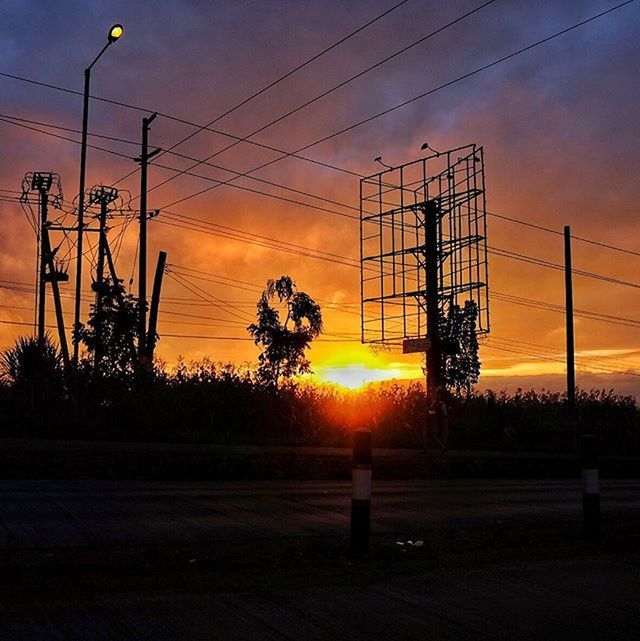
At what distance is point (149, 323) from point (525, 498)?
26.7 meters

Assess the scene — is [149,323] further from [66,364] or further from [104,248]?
[104,248]

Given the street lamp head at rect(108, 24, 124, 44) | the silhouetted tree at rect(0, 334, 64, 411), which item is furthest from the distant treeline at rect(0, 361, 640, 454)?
the street lamp head at rect(108, 24, 124, 44)

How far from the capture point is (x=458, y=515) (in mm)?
9469

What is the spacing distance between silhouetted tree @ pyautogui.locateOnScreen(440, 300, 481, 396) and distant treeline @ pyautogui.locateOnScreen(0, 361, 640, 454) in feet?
5.88

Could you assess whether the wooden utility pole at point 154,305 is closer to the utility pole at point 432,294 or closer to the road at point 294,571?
the utility pole at point 432,294

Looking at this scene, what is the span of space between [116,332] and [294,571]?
2552 centimetres

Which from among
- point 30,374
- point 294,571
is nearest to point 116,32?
point 30,374

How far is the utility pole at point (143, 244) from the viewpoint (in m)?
31.4

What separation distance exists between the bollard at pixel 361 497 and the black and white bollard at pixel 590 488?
2.44 m

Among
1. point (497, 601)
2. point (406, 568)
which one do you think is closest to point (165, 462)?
point (406, 568)

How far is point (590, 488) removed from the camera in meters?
7.84

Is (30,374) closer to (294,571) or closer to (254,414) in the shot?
(254,414)

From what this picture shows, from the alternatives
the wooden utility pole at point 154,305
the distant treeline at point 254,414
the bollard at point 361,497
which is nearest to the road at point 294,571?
the bollard at point 361,497

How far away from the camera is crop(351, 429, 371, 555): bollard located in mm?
6395
